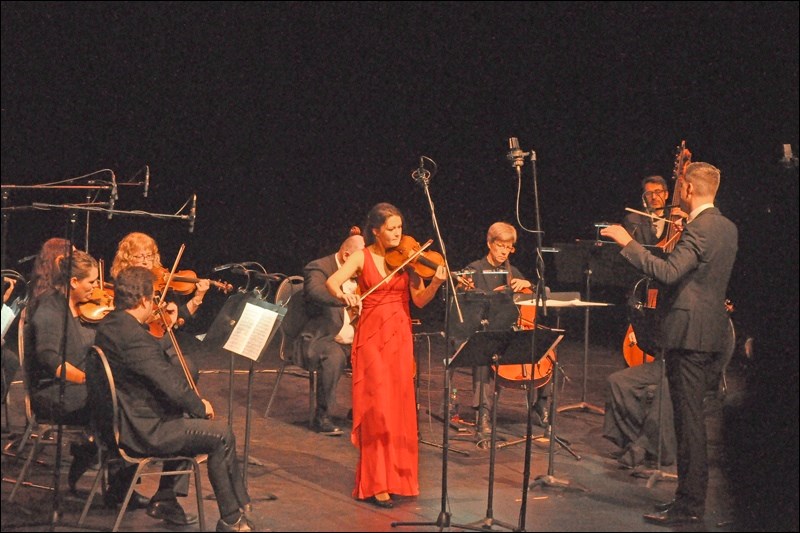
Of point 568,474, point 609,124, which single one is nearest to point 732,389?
point 568,474

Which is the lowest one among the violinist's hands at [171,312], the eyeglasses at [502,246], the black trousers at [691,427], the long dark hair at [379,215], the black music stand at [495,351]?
the black trousers at [691,427]

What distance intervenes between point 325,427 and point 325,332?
655 mm

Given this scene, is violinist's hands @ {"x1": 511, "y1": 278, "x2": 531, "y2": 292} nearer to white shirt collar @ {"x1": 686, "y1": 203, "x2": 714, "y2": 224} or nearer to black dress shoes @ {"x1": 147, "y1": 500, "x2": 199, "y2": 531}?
Result: white shirt collar @ {"x1": 686, "y1": 203, "x2": 714, "y2": 224}

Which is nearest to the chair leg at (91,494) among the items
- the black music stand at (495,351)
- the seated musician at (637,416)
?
the black music stand at (495,351)

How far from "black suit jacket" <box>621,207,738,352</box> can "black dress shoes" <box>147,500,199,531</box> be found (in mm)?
2309

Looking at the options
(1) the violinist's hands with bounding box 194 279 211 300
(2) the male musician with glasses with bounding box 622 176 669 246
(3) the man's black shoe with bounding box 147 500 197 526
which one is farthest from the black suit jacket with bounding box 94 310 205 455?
(2) the male musician with glasses with bounding box 622 176 669 246

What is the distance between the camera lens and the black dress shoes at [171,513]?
431cm

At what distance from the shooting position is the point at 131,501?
454cm

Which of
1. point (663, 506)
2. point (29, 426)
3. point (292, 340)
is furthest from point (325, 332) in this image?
point (663, 506)

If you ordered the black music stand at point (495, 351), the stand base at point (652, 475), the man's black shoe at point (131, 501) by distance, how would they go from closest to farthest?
1. the black music stand at point (495, 351)
2. the man's black shoe at point (131, 501)
3. the stand base at point (652, 475)

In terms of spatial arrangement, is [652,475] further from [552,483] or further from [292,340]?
[292,340]

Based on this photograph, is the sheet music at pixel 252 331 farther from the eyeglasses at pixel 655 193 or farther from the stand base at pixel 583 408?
the eyeglasses at pixel 655 193

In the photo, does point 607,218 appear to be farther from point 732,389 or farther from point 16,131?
point 16,131

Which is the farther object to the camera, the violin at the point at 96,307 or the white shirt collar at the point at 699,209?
the violin at the point at 96,307
